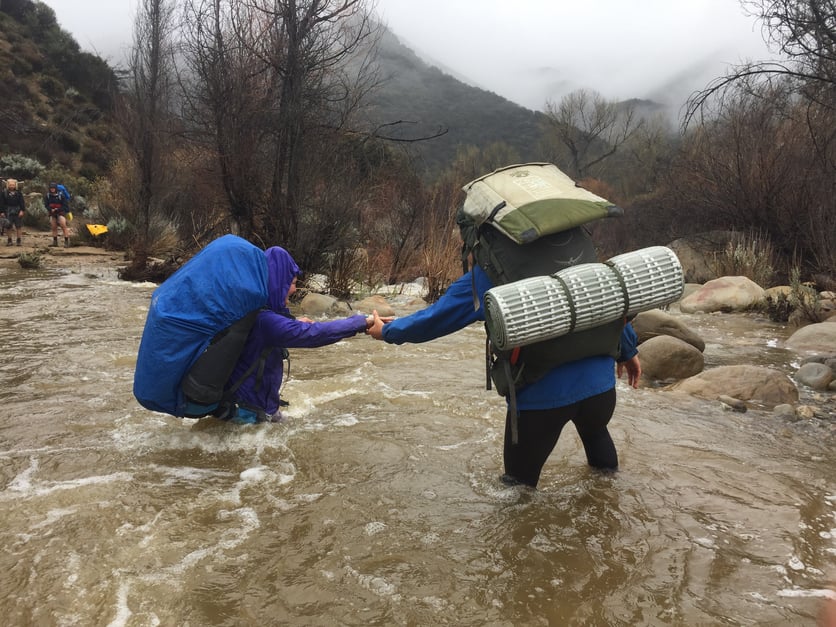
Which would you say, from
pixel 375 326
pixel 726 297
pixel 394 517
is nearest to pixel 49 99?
pixel 726 297

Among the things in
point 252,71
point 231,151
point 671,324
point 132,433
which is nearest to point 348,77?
point 252,71

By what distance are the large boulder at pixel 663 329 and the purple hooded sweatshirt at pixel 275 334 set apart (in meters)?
4.86

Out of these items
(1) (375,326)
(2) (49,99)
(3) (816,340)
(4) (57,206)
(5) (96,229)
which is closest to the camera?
(1) (375,326)

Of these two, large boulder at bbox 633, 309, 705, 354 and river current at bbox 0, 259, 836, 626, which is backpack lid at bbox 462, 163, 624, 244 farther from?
large boulder at bbox 633, 309, 705, 354

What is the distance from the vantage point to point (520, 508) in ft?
10.1

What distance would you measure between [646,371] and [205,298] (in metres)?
4.59

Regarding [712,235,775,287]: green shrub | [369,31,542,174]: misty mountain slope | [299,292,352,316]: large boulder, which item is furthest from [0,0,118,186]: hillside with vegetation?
[712,235,775,287]: green shrub

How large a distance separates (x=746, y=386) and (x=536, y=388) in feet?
11.4

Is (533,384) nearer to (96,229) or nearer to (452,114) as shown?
(96,229)

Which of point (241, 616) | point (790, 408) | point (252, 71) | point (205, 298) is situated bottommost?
point (241, 616)

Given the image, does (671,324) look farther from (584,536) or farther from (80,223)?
(80,223)

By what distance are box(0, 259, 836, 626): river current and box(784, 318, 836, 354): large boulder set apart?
295 centimetres

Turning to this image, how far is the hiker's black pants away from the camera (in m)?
2.66

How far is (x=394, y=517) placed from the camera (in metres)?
3.03
